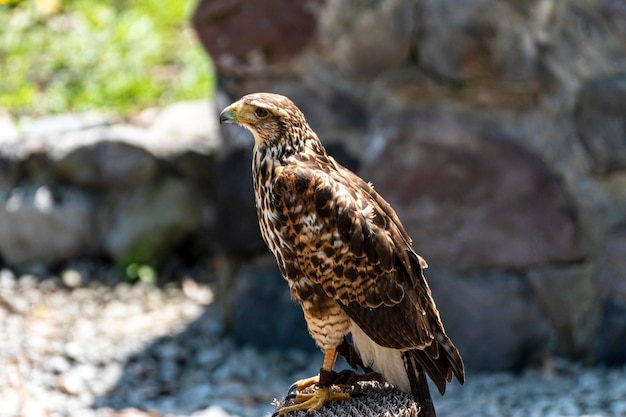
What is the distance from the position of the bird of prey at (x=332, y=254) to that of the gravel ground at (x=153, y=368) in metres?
1.23

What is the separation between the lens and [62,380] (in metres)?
4.67

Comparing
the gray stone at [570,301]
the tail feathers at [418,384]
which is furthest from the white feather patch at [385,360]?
the gray stone at [570,301]

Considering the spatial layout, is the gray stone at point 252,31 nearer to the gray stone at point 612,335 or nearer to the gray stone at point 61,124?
the gray stone at point 61,124

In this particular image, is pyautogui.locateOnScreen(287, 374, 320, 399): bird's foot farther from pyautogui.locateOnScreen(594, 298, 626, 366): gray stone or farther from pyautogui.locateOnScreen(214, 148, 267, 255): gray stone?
pyautogui.locateOnScreen(594, 298, 626, 366): gray stone

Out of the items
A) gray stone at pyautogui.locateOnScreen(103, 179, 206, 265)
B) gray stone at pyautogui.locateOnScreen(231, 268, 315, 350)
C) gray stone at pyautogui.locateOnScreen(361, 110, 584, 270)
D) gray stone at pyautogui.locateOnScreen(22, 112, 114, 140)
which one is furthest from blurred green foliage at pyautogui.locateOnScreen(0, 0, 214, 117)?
gray stone at pyautogui.locateOnScreen(361, 110, 584, 270)

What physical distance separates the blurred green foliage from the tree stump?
3.46 meters

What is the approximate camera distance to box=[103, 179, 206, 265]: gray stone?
593 cm

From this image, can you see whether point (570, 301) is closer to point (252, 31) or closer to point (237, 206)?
point (237, 206)

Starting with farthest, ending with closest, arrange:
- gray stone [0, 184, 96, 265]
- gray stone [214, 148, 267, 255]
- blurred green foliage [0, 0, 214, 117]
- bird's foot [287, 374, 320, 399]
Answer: blurred green foliage [0, 0, 214, 117], gray stone [0, 184, 96, 265], gray stone [214, 148, 267, 255], bird's foot [287, 374, 320, 399]

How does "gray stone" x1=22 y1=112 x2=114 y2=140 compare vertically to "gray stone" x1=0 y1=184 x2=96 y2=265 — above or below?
above

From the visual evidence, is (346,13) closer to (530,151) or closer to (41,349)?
(530,151)

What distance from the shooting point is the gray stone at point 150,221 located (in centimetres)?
593

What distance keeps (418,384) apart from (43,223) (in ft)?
10.4

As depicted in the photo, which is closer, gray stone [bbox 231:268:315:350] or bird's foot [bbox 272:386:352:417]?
bird's foot [bbox 272:386:352:417]
